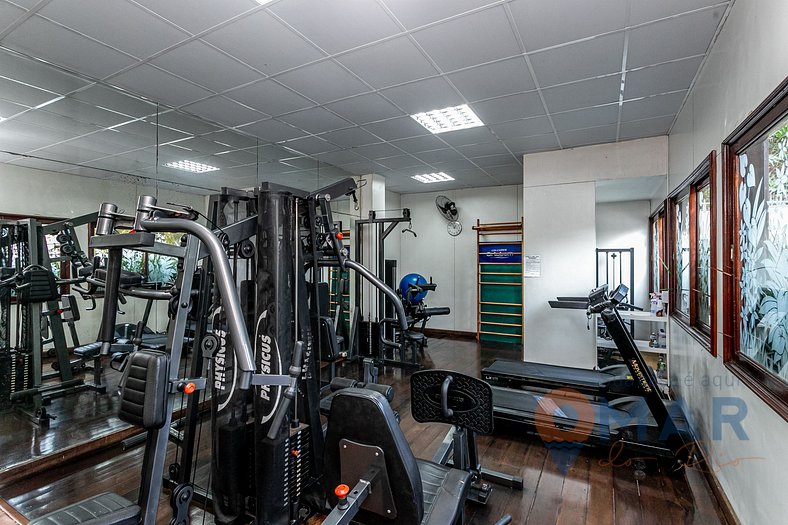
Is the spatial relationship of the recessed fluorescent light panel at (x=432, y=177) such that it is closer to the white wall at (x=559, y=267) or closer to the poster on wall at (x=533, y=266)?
the white wall at (x=559, y=267)

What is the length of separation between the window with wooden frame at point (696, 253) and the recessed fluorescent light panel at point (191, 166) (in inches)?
205

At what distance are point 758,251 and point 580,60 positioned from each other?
5.76ft

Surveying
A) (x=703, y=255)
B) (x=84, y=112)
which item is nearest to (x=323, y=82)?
(x=84, y=112)

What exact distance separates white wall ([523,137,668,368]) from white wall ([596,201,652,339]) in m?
1.68

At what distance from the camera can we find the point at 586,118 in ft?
13.3

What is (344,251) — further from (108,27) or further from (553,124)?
(553,124)

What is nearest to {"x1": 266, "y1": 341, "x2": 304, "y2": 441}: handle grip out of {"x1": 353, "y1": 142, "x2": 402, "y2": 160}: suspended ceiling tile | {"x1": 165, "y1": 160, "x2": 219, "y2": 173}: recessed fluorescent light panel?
{"x1": 353, "y1": 142, "x2": 402, "y2": 160}: suspended ceiling tile

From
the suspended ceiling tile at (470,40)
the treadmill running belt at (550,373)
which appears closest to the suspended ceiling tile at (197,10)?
the suspended ceiling tile at (470,40)

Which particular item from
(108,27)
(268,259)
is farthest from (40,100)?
(268,259)

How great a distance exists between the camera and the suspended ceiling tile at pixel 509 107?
358 cm

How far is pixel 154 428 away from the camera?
62.8 inches

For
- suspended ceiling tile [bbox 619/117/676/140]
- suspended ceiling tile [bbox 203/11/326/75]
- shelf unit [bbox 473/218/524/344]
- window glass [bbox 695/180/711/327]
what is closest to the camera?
suspended ceiling tile [bbox 203/11/326/75]

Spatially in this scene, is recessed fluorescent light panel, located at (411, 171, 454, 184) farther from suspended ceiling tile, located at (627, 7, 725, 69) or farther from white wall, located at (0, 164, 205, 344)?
suspended ceiling tile, located at (627, 7, 725, 69)

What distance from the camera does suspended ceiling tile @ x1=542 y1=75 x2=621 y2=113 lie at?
327 centimetres
